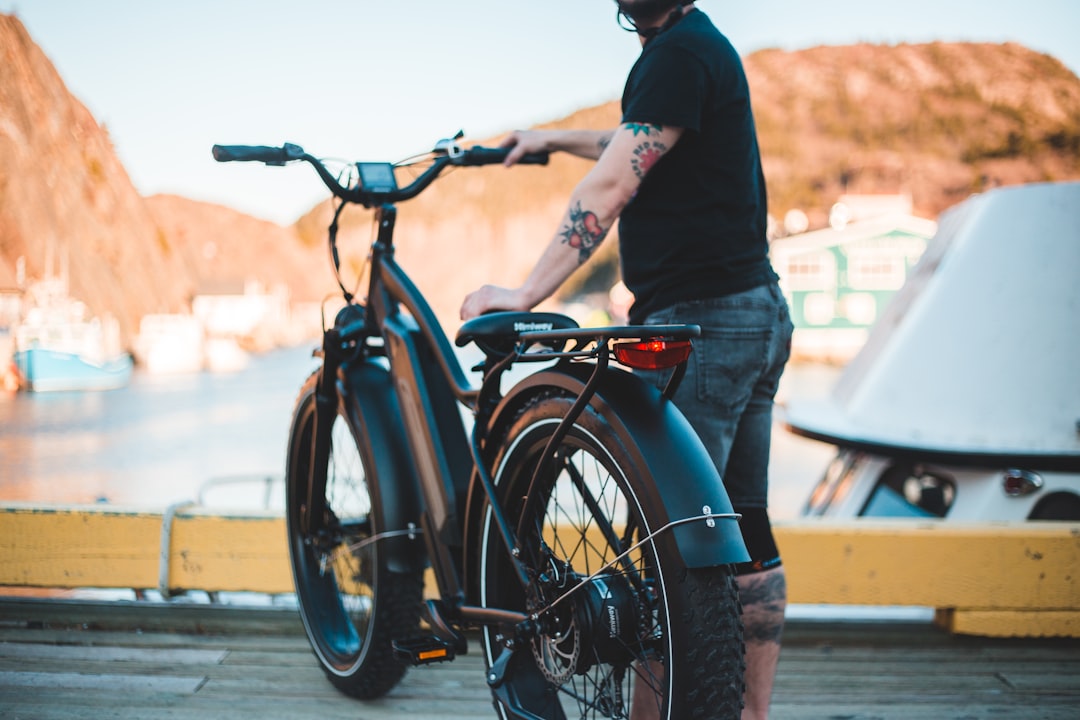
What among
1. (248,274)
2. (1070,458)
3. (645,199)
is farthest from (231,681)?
(248,274)

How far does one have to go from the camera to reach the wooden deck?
2.43m

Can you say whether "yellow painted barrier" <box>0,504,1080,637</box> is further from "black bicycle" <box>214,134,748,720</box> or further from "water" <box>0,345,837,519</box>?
"black bicycle" <box>214,134,748,720</box>

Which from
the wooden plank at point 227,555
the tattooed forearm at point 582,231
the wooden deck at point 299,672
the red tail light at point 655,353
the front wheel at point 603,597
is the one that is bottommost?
the wooden deck at point 299,672

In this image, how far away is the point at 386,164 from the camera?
2.40 metres

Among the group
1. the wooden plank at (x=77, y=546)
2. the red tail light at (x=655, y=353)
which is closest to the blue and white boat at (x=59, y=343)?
the wooden plank at (x=77, y=546)

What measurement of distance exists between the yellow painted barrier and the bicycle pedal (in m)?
1.17

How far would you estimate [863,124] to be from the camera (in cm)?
12419

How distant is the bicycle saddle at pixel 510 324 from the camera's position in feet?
5.57

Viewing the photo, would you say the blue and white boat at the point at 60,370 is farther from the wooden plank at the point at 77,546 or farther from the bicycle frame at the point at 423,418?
the bicycle frame at the point at 423,418

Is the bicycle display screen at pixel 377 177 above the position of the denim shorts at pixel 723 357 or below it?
above

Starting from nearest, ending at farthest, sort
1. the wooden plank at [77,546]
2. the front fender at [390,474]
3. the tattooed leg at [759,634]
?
the tattooed leg at [759,634]
the front fender at [390,474]
the wooden plank at [77,546]

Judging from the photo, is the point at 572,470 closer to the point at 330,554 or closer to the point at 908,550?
the point at 330,554

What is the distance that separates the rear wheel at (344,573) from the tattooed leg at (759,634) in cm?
86

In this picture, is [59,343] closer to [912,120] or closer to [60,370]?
[60,370]
